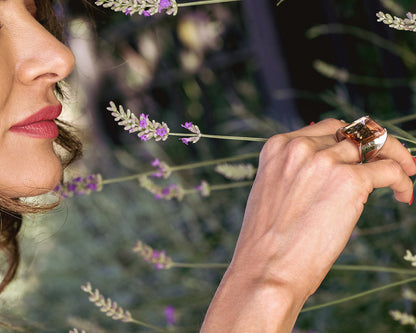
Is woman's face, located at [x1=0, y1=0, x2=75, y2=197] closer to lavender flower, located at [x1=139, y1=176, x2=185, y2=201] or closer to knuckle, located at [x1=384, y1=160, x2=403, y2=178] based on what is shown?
lavender flower, located at [x1=139, y1=176, x2=185, y2=201]

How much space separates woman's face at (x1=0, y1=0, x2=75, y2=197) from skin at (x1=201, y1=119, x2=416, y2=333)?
1.33 feet

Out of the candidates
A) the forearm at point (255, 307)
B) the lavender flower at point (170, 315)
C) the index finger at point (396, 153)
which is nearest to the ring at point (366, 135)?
the index finger at point (396, 153)

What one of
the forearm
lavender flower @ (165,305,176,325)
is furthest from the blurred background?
the forearm

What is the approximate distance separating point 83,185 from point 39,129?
13cm

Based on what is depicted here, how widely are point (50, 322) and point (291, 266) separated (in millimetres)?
1090

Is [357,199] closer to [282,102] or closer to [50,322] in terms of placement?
[50,322]

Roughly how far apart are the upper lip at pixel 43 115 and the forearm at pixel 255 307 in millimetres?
452

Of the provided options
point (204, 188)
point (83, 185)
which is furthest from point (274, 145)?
point (83, 185)

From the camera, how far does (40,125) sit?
2.84 ft

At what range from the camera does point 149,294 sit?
4.42 ft

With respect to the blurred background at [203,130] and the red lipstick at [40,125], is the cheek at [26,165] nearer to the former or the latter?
the red lipstick at [40,125]

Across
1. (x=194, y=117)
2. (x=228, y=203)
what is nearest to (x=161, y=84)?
(x=194, y=117)

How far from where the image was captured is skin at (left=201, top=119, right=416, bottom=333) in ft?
1.84

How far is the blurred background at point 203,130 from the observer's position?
1.15m
